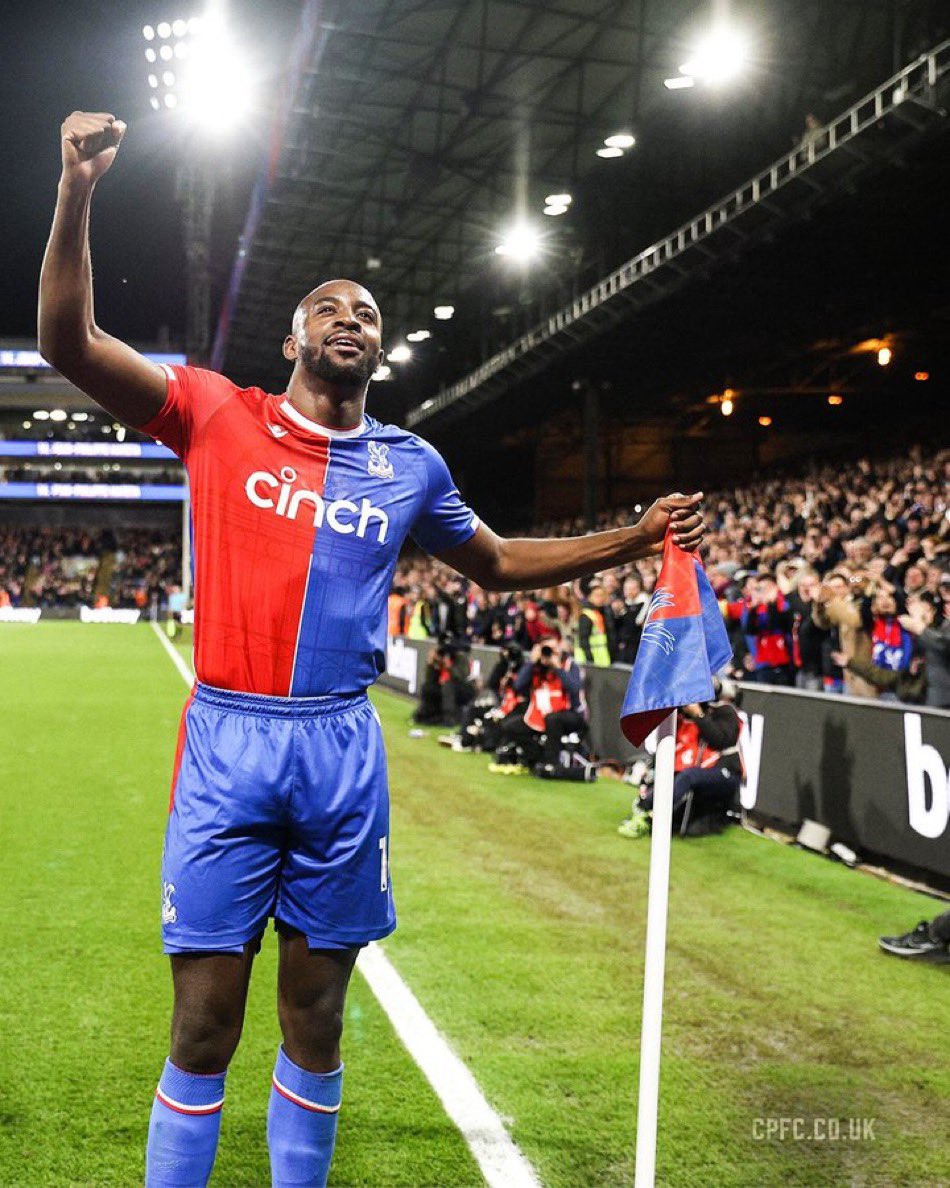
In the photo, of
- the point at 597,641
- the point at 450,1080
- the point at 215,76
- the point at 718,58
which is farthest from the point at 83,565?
the point at 450,1080

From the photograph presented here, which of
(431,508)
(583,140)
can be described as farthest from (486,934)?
(583,140)

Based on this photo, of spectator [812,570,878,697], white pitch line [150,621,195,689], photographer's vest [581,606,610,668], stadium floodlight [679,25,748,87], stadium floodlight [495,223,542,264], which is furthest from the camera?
stadium floodlight [495,223,542,264]

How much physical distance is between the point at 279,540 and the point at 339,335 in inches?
→ 20.4

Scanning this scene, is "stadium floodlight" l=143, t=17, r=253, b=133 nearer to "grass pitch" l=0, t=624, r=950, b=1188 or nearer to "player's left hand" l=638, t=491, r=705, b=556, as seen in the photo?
"grass pitch" l=0, t=624, r=950, b=1188

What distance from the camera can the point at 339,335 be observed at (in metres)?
2.70

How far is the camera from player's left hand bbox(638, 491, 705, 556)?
9.91 ft

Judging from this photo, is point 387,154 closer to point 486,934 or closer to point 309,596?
point 486,934

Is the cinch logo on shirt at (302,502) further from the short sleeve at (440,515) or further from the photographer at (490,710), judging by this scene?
the photographer at (490,710)

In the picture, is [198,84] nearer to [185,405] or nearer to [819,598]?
[819,598]

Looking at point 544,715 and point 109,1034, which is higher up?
point 544,715

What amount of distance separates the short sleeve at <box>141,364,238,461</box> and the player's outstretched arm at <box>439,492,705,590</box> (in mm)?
806

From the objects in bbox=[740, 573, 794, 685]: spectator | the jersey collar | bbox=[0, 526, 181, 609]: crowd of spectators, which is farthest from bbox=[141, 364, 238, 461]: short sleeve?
bbox=[0, 526, 181, 609]: crowd of spectators

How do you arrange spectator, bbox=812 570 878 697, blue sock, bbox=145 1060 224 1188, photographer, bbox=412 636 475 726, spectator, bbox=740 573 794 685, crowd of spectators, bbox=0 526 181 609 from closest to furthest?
blue sock, bbox=145 1060 224 1188 < spectator, bbox=812 570 878 697 < spectator, bbox=740 573 794 685 < photographer, bbox=412 636 475 726 < crowd of spectators, bbox=0 526 181 609

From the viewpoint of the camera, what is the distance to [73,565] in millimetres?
57938
